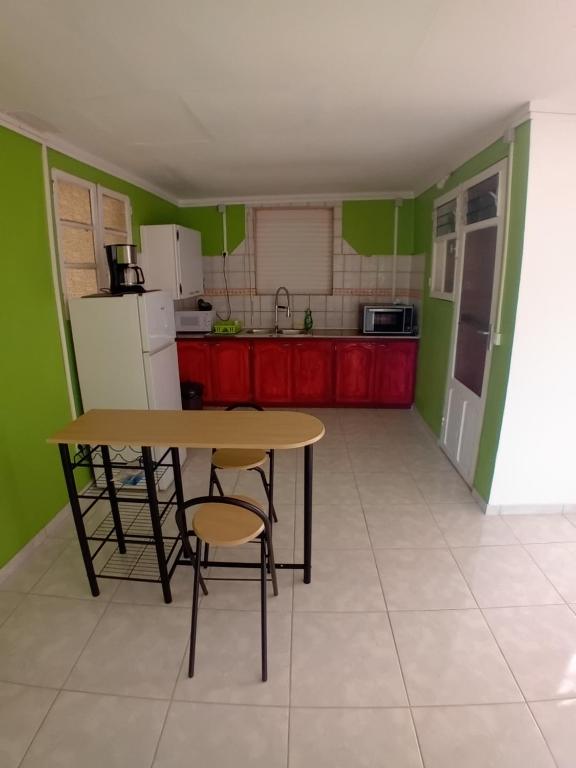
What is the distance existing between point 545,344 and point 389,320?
2129mm

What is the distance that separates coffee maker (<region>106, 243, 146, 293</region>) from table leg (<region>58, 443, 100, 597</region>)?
1.44m

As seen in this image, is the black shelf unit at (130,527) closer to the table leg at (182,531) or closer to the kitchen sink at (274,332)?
the table leg at (182,531)

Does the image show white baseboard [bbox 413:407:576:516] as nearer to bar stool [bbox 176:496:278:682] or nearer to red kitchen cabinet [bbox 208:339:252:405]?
bar stool [bbox 176:496:278:682]

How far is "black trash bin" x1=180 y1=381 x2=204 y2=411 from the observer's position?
4.16m

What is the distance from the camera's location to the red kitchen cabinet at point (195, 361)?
181 inches

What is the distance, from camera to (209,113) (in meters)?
2.24

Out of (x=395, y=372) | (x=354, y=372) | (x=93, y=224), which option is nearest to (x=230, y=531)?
(x=93, y=224)

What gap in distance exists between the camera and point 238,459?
2.29m

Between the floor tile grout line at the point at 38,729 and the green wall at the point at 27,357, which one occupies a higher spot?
the green wall at the point at 27,357

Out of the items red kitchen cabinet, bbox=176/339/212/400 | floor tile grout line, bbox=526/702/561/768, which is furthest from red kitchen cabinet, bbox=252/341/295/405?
floor tile grout line, bbox=526/702/561/768

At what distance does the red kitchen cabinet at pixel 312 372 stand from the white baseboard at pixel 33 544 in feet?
8.52

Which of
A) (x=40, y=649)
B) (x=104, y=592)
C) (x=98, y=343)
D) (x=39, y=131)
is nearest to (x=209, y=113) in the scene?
(x=39, y=131)

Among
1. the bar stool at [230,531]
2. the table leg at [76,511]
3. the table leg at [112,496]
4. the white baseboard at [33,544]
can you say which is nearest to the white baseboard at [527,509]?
the bar stool at [230,531]

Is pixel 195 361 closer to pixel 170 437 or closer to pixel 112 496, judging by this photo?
pixel 112 496
